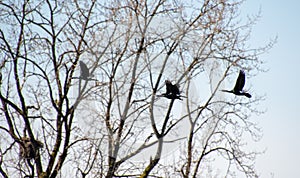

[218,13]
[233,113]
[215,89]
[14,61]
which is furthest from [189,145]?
[14,61]

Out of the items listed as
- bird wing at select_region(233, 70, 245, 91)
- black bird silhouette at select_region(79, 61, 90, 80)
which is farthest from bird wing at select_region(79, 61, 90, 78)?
bird wing at select_region(233, 70, 245, 91)

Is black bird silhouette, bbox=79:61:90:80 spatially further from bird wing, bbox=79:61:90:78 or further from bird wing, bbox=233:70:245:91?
bird wing, bbox=233:70:245:91

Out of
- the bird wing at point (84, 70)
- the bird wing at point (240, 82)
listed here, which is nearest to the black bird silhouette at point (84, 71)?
the bird wing at point (84, 70)

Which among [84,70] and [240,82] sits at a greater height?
[84,70]

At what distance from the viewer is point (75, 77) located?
11.2ft

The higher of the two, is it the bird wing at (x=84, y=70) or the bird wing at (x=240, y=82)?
the bird wing at (x=84, y=70)

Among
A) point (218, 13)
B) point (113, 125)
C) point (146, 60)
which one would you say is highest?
point (218, 13)

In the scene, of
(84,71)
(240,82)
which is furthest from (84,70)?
(240,82)

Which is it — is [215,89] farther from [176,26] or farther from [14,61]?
[14,61]

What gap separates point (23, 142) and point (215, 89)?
1726mm

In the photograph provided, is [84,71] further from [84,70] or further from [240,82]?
[240,82]

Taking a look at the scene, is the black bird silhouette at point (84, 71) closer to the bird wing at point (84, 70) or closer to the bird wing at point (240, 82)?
the bird wing at point (84, 70)

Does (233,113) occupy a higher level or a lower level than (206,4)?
lower

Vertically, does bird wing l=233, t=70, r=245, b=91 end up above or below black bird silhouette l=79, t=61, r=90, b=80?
below
